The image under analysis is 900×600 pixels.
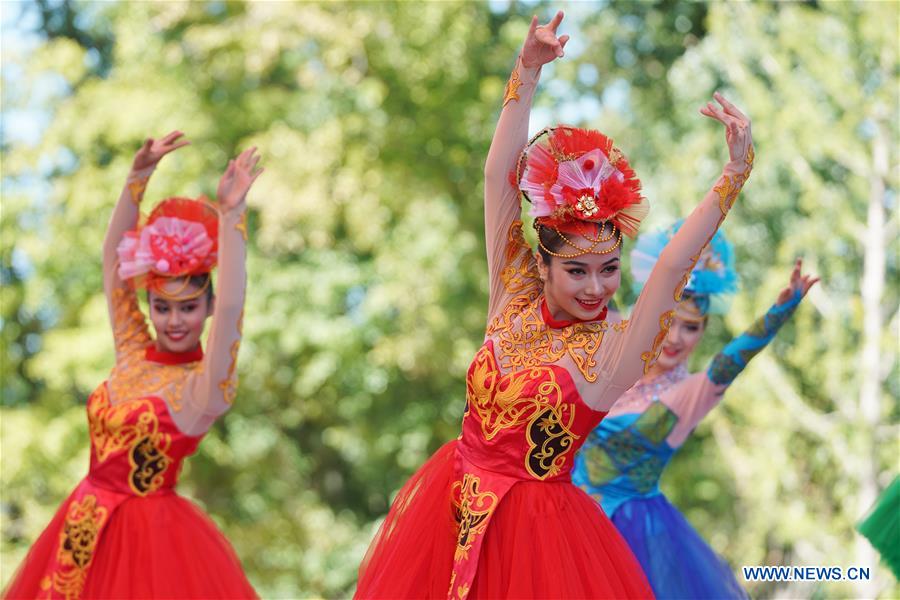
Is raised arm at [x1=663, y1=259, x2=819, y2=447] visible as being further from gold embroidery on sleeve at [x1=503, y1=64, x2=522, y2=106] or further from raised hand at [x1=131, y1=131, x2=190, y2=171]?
raised hand at [x1=131, y1=131, x2=190, y2=171]

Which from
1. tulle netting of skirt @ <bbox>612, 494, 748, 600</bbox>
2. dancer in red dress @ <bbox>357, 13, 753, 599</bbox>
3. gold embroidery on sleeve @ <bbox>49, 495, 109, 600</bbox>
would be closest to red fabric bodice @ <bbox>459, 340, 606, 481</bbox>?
dancer in red dress @ <bbox>357, 13, 753, 599</bbox>

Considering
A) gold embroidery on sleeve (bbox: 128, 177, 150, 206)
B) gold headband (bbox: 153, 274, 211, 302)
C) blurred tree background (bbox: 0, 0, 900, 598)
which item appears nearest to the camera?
gold headband (bbox: 153, 274, 211, 302)

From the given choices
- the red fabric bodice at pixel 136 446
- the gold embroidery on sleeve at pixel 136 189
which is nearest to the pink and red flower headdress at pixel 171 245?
the gold embroidery on sleeve at pixel 136 189

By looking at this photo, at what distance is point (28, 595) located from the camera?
434 cm

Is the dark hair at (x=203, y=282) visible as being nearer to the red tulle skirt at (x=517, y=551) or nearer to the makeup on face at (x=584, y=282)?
the red tulle skirt at (x=517, y=551)

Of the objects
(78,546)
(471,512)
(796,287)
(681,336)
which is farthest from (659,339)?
(78,546)

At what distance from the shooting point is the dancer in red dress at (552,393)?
3.09 meters

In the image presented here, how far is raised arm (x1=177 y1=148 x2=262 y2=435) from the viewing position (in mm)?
4039

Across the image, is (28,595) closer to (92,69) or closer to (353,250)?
(353,250)

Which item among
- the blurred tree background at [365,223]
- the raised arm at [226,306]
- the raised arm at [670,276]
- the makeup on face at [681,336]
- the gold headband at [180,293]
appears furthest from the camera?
the blurred tree background at [365,223]

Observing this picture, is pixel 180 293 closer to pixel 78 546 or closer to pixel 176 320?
pixel 176 320

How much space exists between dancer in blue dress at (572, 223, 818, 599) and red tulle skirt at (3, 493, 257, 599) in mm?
1323

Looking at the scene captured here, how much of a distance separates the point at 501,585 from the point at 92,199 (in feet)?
26.0

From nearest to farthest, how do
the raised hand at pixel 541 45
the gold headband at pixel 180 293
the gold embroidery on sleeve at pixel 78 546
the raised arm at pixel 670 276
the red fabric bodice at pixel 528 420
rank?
1. the raised arm at pixel 670 276
2. the red fabric bodice at pixel 528 420
3. the raised hand at pixel 541 45
4. the gold embroidery on sleeve at pixel 78 546
5. the gold headband at pixel 180 293
